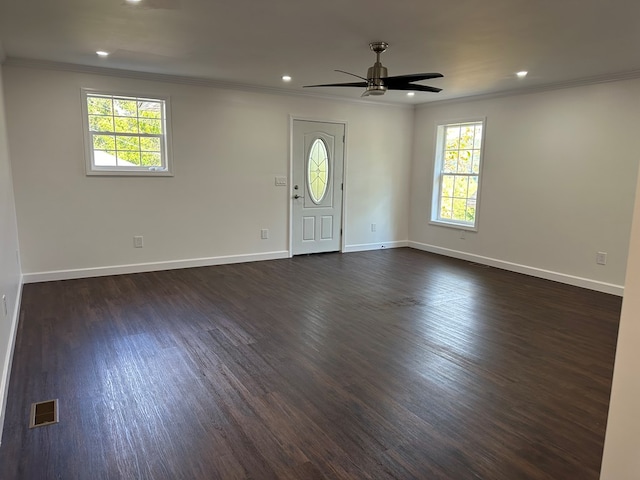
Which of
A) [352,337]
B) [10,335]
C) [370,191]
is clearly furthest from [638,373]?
[370,191]

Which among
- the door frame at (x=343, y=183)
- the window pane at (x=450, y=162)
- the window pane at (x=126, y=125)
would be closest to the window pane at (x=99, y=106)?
the window pane at (x=126, y=125)

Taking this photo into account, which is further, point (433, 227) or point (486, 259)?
point (433, 227)

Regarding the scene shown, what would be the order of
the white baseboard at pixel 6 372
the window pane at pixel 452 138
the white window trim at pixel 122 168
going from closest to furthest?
the white baseboard at pixel 6 372 → the white window trim at pixel 122 168 → the window pane at pixel 452 138

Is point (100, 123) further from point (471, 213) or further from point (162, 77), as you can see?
point (471, 213)

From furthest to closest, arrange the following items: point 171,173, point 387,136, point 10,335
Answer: point 387,136 → point 171,173 → point 10,335

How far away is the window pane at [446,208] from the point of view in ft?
23.1

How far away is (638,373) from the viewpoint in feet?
2.99

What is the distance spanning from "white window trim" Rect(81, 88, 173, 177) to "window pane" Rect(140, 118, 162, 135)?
9cm

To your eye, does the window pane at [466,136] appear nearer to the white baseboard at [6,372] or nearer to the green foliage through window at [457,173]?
the green foliage through window at [457,173]

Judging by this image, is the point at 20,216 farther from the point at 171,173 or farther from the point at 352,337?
the point at 352,337

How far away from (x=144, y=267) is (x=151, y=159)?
4.54ft

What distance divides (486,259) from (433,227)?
1.15 meters

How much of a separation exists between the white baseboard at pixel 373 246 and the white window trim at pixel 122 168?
308 cm

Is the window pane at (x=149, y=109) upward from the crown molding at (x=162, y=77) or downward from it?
downward
